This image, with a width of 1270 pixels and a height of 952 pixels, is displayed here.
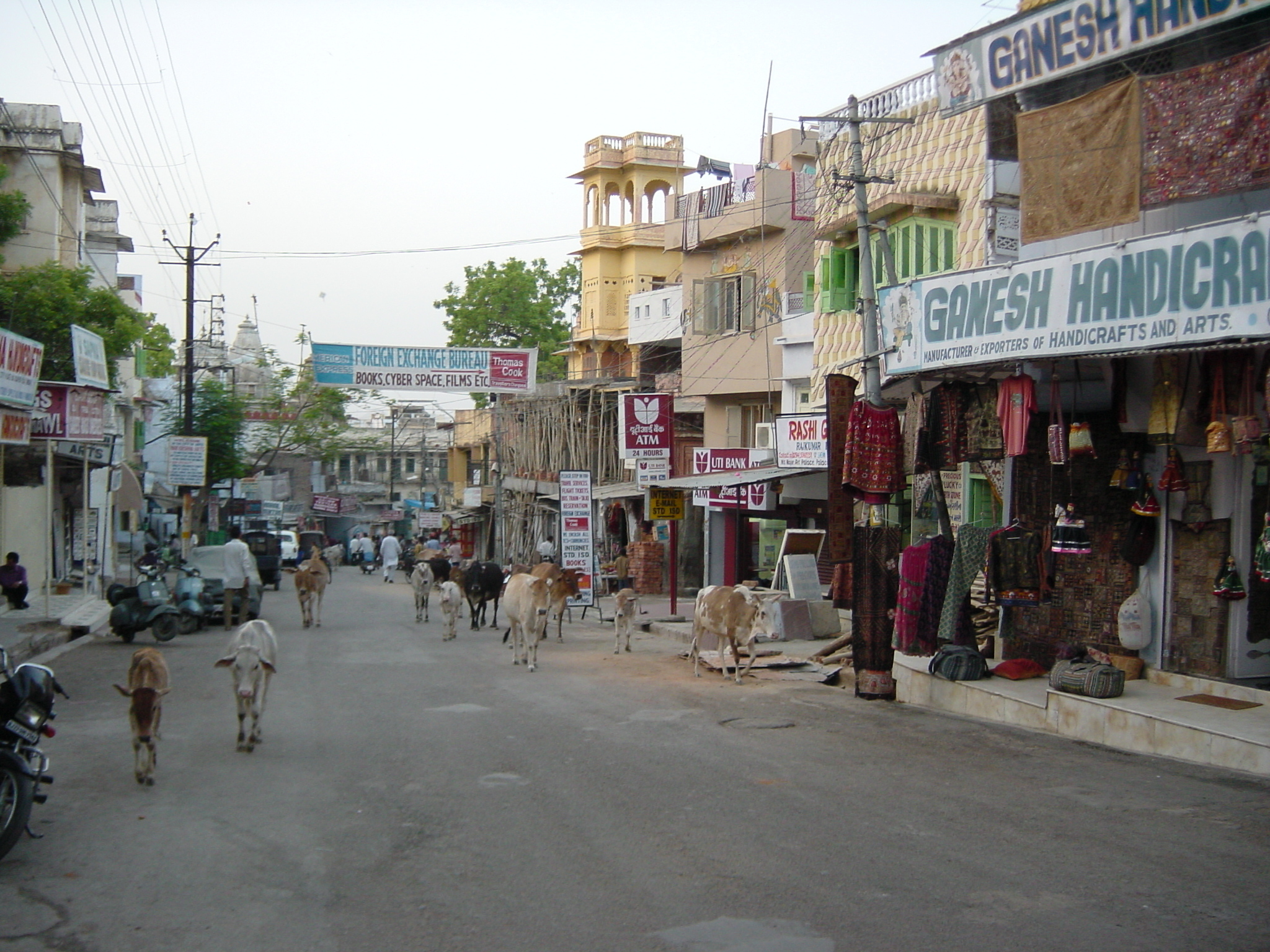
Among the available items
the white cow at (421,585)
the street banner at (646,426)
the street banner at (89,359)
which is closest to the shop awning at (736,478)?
the street banner at (646,426)

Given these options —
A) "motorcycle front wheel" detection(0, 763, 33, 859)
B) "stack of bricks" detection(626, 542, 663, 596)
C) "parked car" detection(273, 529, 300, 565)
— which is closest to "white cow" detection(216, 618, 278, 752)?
"motorcycle front wheel" detection(0, 763, 33, 859)

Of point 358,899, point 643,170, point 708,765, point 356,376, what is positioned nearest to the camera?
point 358,899

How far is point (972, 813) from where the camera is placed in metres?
8.17

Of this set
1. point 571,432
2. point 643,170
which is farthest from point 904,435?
point 643,170

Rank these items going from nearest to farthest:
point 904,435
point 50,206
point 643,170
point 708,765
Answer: point 708,765 < point 904,435 < point 50,206 < point 643,170

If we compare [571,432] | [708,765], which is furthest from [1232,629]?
[571,432]

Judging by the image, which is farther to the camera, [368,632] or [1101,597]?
[368,632]

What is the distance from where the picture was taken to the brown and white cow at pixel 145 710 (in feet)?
29.9

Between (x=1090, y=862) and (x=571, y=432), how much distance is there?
115ft

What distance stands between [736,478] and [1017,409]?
11.8 m

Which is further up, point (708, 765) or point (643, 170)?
point (643, 170)

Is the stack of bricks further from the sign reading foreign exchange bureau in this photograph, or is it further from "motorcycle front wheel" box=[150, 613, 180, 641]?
the sign reading foreign exchange bureau

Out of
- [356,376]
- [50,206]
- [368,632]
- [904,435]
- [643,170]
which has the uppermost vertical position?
[643,170]

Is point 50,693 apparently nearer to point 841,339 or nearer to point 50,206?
point 841,339
